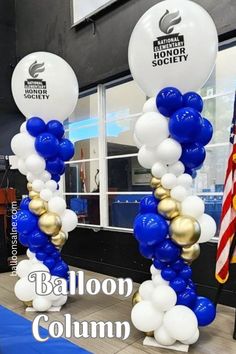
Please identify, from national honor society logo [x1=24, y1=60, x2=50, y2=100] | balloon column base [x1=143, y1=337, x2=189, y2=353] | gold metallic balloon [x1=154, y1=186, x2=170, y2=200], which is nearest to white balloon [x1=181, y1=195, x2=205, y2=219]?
gold metallic balloon [x1=154, y1=186, x2=170, y2=200]

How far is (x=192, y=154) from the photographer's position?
1.98 meters

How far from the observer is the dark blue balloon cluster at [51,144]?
250 centimetres

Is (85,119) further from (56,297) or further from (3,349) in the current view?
(3,349)

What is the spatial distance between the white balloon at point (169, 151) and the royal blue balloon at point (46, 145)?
0.97m

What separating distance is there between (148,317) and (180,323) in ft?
0.68

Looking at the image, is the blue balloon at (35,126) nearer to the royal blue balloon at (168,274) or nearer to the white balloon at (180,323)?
the royal blue balloon at (168,274)

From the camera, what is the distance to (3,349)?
6.69ft

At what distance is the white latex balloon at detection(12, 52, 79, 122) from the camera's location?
8.42ft

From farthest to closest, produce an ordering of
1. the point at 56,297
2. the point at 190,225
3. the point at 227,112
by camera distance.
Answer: the point at 227,112 → the point at 56,297 → the point at 190,225

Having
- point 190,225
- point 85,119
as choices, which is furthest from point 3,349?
point 85,119

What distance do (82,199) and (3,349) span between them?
2393 mm

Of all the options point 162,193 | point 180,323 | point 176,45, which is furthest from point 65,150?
point 180,323

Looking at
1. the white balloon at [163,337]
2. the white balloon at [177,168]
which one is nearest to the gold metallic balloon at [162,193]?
the white balloon at [177,168]

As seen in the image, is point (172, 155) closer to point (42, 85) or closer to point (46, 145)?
point (46, 145)
